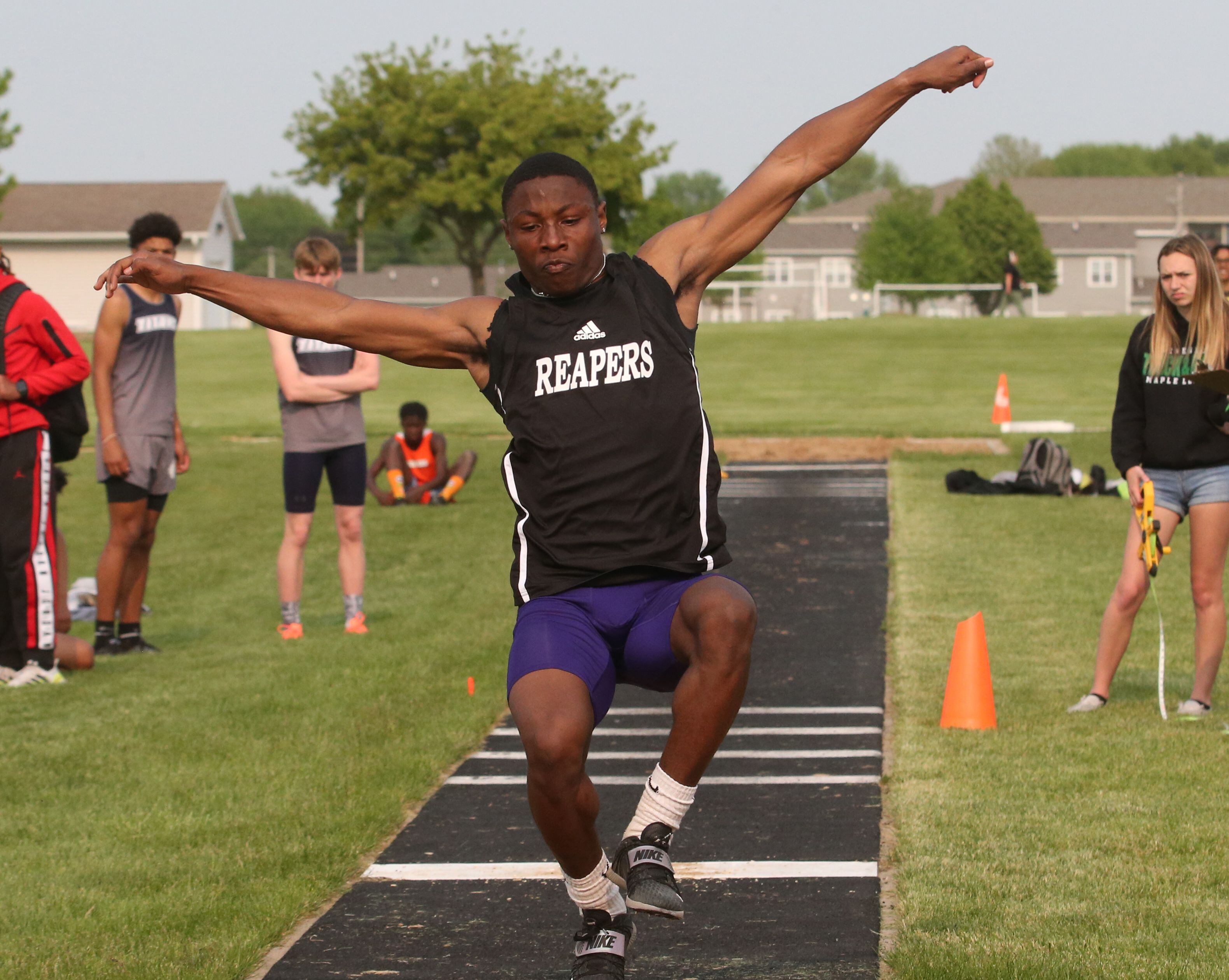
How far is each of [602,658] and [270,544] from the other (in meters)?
11.1

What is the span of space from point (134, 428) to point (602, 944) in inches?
257

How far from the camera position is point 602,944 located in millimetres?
4195

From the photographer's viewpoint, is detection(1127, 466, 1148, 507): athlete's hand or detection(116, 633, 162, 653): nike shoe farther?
detection(116, 633, 162, 653): nike shoe

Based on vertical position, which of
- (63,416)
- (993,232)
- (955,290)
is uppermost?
(993,232)

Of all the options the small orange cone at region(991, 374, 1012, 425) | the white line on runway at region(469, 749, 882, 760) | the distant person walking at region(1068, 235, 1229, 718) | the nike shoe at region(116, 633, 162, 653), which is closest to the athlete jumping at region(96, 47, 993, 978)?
the white line on runway at region(469, 749, 882, 760)

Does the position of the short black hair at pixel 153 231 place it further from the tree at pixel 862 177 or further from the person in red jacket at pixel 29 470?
the tree at pixel 862 177

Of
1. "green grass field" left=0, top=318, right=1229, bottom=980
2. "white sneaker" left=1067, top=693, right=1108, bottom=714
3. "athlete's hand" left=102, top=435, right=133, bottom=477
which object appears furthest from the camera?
"athlete's hand" left=102, top=435, right=133, bottom=477

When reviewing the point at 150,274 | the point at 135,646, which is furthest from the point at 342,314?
the point at 135,646

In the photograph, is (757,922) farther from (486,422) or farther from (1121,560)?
(486,422)

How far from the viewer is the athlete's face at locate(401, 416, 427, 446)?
54.2 feet

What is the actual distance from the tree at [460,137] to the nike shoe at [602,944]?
54.2m

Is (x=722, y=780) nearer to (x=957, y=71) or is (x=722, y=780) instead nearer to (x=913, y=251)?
(x=957, y=71)

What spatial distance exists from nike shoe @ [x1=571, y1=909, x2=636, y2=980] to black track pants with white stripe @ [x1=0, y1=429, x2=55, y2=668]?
5.53 m

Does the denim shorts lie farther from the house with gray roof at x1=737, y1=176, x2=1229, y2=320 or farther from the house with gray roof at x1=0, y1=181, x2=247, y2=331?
the house with gray roof at x1=737, y1=176, x2=1229, y2=320
